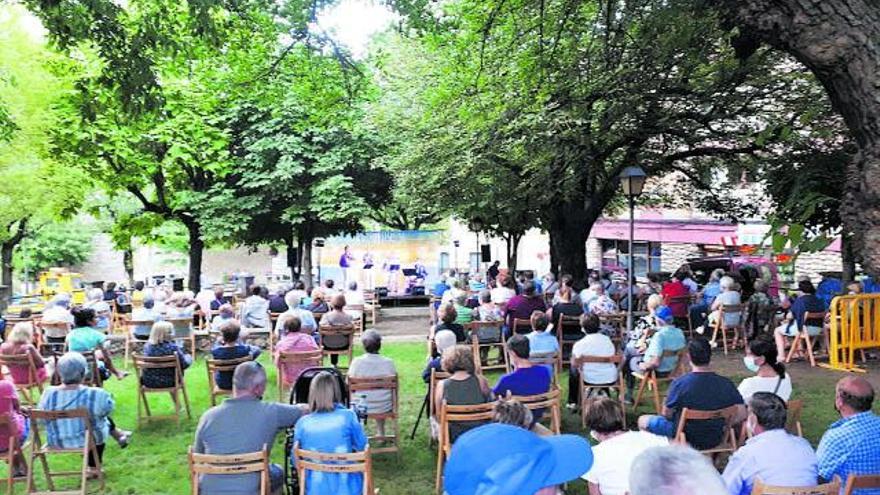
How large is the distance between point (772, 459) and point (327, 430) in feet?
8.56

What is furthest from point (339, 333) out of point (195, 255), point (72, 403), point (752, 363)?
point (195, 255)

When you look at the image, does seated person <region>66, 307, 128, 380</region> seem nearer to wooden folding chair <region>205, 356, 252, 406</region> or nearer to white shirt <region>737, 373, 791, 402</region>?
wooden folding chair <region>205, 356, 252, 406</region>

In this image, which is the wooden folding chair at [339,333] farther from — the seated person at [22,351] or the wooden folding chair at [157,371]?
the seated person at [22,351]

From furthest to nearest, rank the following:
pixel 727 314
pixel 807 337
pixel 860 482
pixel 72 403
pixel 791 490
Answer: pixel 727 314, pixel 807 337, pixel 72 403, pixel 860 482, pixel 791 490

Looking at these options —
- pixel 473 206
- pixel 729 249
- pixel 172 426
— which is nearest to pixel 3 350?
pixel 172 426

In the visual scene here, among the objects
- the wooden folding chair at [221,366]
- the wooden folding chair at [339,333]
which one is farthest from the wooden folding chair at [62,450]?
the wooden folding chair at [339,333]

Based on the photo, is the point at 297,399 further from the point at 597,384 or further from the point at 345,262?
the point at 345,262

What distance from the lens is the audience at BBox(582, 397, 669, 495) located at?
3.88m

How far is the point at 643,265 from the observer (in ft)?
114

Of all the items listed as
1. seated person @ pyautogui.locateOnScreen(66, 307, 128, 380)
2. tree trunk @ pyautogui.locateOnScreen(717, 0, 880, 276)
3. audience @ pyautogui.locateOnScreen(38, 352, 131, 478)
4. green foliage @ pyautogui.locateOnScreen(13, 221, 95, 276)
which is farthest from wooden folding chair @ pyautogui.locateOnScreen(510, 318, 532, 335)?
green foliage @ pyautogui.locateOnScreen(13, 221, 95, 276)

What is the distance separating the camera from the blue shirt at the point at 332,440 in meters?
4.43

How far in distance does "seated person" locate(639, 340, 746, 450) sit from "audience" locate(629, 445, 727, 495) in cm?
350

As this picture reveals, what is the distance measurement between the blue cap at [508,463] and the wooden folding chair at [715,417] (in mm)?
3138

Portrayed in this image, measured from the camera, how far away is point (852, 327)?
35.0 feet
